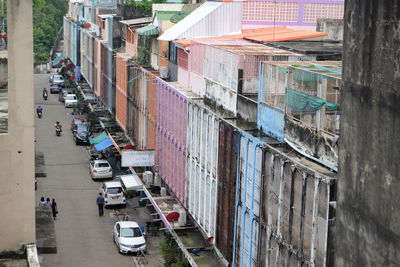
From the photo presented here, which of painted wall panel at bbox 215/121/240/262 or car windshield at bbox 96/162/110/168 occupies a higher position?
painted wall panel at bbox 215/121/240/262

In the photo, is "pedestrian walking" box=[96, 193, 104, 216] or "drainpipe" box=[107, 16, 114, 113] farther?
"drainpipe" box=[107, 16, 114, 113]

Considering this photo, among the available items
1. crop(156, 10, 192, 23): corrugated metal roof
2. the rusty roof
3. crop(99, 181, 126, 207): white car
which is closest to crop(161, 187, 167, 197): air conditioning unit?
crop(99, 181, 126, 207): white car

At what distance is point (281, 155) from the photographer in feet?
64.4

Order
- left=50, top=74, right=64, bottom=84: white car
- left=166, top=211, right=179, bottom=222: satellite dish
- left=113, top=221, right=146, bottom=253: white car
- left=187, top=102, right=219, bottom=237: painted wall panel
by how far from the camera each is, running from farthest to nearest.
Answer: left=50, top=74, right=64, bottom=84: white car → left=113, top=221, right=146, bottom=253: white car → left=166, top=211, right=179, bottom=222: satellite dish → left=187, top=102, right=219, bottom=237: painted wall panel

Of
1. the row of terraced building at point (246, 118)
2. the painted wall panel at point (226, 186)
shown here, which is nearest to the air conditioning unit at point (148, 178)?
the row of terraced building at point (246, 118)

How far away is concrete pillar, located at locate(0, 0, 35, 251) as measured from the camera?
18.6 meters

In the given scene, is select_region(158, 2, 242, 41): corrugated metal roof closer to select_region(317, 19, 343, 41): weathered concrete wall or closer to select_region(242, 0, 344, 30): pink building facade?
select_region(242, 0, 344, 30): pink building facade

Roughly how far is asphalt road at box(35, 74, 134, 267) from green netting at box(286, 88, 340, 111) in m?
12.9

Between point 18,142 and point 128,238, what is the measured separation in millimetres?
13909

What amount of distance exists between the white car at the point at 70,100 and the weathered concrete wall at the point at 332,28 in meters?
35.8

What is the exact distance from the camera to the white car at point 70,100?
229 feet

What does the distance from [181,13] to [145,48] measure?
9.84 feet

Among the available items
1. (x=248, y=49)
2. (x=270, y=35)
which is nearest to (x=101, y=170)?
(x=270, y=35)

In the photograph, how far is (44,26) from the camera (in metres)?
104
